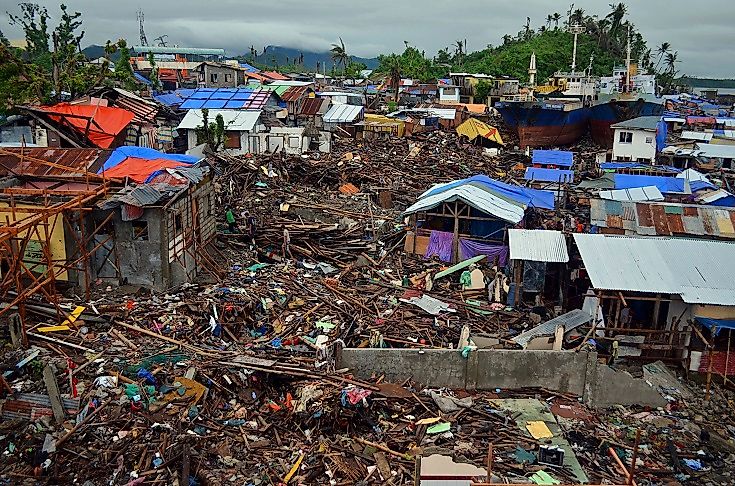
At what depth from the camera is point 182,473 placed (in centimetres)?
867

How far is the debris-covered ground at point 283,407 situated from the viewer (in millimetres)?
9133

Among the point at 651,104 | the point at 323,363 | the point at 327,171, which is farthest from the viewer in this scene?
the point at 651,104

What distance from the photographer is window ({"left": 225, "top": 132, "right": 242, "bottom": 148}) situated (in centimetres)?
3259

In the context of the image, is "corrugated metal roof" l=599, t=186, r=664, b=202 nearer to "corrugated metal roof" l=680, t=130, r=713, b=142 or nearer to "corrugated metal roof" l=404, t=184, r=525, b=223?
"corrugated metal roof" l=404, t=184, r=525, b=223

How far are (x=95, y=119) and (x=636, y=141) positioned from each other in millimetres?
29998

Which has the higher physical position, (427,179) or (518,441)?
(427,179)

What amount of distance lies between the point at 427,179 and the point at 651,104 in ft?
76.1

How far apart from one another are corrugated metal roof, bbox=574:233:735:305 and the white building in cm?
2348

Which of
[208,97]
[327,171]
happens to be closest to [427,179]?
[327,171]

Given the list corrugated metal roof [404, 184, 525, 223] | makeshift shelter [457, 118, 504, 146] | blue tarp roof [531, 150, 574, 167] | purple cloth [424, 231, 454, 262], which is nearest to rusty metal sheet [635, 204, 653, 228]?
corrugated metal roof [404, 184, 525, 223]

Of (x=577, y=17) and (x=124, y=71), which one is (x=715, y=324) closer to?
(x=124, y=71)

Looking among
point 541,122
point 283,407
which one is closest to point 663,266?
point 283,407

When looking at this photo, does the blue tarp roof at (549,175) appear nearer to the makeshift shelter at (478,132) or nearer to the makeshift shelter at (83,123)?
the makeshift shelter at (478,132)

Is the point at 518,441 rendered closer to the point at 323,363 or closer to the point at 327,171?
the point at 323,363
